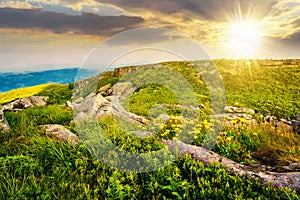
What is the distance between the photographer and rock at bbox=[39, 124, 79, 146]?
26.9ft

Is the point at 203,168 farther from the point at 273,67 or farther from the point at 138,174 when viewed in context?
the point at 273,67

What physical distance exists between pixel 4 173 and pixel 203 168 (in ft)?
14.6

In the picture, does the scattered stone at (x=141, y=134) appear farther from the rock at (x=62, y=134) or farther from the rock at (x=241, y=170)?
the rock at (x=62, y=134)

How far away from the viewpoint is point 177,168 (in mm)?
6711

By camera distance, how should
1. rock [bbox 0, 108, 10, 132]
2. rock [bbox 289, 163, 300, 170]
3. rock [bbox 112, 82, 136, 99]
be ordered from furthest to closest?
rock [bbox 112, 82, 136, 99]
rock [bbox 0, 108, 10, 132]
rock [bbox 289, 163, 300, 170]

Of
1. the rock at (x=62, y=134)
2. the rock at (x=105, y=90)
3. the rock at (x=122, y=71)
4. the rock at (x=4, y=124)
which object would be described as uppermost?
the rock at (x=62, y=134)

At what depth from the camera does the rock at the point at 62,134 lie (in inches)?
323

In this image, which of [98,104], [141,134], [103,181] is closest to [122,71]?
[98,104]

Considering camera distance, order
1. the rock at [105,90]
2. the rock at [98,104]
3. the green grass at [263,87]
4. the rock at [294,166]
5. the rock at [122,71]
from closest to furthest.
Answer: the rock at [294,166], the rock at [98,104], the green grass at [263,87], the rock at [105,90], the rock at [122,71]

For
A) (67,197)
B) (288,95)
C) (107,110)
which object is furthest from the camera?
(288,95)

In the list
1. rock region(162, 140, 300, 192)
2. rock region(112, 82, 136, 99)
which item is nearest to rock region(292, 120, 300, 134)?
rock region(162, 140, 300, 192)

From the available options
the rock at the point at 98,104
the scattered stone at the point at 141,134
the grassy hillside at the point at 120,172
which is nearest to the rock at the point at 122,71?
the rock at the point at 98,104

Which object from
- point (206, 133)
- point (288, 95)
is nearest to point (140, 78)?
point (288, 95)

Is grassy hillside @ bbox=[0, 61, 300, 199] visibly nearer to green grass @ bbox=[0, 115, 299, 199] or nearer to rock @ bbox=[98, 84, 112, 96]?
green grass @ bbox=[0, 115, 299, 199]
